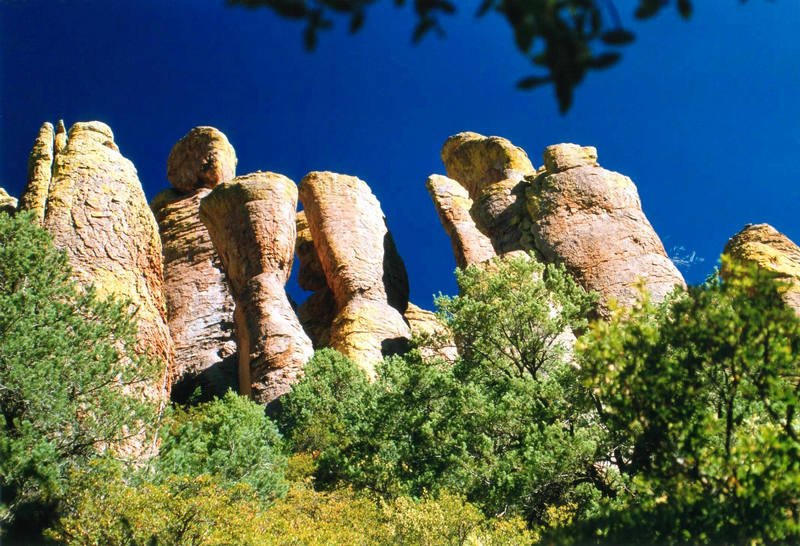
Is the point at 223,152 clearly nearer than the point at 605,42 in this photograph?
No

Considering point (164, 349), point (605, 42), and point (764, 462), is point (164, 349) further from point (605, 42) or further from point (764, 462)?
point (605, 42)

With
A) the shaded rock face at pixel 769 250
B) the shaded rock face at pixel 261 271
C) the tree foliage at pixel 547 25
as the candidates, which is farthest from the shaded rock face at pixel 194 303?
the tree foliage at pixel 547 25

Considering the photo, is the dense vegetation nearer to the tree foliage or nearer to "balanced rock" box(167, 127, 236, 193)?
the tree foliage

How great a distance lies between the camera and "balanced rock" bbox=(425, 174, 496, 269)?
32.8 metres

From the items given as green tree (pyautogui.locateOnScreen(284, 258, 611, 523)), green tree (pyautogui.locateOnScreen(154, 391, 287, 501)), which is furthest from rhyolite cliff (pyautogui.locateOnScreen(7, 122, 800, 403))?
green tree (pyautogui.locateOnScreen(284, 258, 611, 523))

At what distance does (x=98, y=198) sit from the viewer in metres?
13.4

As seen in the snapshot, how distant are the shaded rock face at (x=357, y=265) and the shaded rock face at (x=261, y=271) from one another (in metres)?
2.47

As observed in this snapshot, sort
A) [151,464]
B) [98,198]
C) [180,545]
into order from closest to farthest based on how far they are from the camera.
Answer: [180,545] → [151,464] → [98,198]

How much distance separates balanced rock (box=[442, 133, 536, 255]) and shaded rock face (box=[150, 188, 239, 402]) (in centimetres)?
1491

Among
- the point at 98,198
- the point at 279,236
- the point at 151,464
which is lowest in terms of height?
the point at 151,464

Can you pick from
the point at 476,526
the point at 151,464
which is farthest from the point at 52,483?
the point at 476,526

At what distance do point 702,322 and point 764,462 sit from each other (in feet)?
4.55

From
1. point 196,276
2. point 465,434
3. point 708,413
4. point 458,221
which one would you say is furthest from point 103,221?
point 458,221

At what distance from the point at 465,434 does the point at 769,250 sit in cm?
1779
